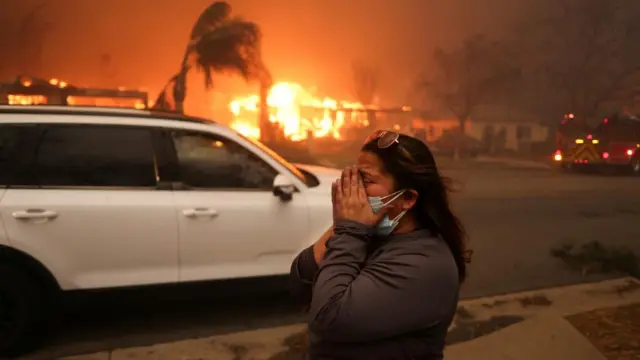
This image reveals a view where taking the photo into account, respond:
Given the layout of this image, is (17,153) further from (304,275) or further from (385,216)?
(385,216)

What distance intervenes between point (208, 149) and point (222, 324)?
139cm

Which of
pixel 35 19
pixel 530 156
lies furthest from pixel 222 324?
pixel 530 156

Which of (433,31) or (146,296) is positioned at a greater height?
(433,31)

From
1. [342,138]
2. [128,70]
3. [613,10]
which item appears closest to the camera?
[128,70]

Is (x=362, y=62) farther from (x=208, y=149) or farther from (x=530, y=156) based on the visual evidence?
(x=208, y=149)

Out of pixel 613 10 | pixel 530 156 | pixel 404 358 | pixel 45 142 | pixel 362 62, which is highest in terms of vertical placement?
pixel 613 10

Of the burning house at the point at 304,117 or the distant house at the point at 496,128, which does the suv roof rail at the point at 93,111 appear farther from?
the distant house at the point at 496,128

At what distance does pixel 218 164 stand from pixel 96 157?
0.87 metres

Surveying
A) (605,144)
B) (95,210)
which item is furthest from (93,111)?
(605,144)

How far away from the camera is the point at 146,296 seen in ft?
13.1

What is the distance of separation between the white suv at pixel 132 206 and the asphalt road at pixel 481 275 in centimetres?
21

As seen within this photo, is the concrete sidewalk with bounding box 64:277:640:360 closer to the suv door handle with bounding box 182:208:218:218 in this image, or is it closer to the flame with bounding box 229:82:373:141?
the suv door handle with bounding box 182:208:218:218

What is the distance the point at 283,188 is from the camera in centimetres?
423

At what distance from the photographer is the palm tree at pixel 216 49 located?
14.0m
